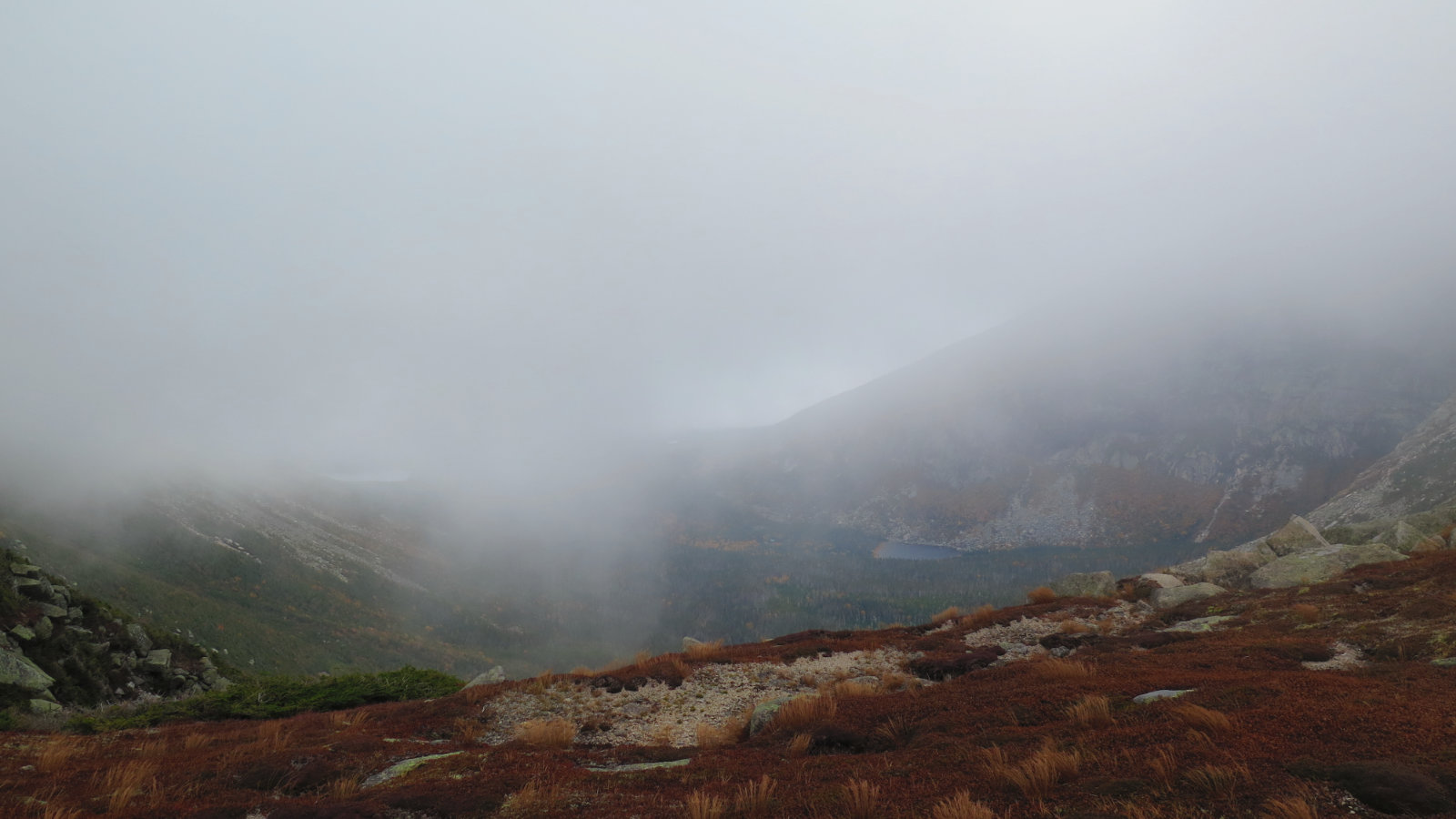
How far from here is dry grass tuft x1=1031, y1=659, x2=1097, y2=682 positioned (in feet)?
38.3

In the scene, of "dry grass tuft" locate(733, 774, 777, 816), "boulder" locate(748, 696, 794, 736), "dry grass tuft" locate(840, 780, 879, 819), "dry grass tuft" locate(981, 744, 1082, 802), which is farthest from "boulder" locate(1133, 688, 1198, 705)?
"boulder" locate(748, 696, 794, 736)

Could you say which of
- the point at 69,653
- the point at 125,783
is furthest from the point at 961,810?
the point at 69,653

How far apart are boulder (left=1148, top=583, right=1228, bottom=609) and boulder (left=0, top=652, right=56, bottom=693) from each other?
3901 cm

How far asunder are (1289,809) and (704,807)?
5085 mm

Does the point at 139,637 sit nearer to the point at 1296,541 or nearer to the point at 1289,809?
the point at 1289,809

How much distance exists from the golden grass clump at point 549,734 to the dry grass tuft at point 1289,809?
1076 centimetres

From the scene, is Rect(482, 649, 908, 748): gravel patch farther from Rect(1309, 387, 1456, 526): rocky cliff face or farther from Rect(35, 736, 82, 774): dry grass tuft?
Rect(1309, 387, 1456, 526): rocky cliff face

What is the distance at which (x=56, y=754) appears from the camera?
32.4 feet

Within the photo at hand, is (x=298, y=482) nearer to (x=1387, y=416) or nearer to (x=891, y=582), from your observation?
(x=891, y=582)

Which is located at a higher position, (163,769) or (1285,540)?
(163,769)

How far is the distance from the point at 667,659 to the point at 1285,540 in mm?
32863

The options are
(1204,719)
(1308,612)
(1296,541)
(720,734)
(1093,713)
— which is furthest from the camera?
(1296,541)

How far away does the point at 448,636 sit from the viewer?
98.4 metres

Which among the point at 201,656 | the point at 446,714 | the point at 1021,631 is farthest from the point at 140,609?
the point at 1021,631
